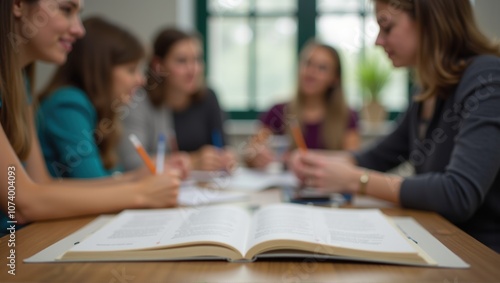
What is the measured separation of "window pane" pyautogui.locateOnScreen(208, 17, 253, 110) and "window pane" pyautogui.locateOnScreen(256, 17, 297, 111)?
99 mm

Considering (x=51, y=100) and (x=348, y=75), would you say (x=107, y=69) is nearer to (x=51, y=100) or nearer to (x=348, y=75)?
(x=51, y=100)

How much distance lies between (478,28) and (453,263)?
0.74 metres

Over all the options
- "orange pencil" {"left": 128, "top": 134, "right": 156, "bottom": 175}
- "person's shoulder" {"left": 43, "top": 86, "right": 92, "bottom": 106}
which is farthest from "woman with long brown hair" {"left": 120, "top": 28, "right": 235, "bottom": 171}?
"orange pencil" {"left": 128, "top": 134, "right": 156, "bottom": 175}

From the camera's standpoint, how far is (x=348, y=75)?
345 centimetres

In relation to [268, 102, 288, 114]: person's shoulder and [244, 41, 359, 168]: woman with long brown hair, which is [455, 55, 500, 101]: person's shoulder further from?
[268, 102, 288, 114]: person's shoulder

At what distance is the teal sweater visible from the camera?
137cm

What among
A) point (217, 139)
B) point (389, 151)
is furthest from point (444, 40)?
point (217, 139)

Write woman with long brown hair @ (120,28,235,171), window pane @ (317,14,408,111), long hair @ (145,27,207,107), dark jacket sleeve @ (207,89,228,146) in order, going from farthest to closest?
window pane @ (317,14,408,111) < dark jacket sleeve @ (207,89,228,146) < long hair @ (145,27,207,107) < woman with long brown hair @ (120,28,235,171)

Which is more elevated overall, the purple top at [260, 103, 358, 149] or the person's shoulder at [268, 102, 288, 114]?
the person's shoulder at [268, 102, 288, 114]

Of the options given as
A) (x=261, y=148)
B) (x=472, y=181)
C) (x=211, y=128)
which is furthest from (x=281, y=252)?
(x=211, y=128)

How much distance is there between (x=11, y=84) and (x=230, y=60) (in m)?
2.65

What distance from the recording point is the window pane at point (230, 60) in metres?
3.53

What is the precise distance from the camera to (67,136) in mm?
1364

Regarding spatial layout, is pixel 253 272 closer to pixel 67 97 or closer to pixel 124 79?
pixel 67 97
